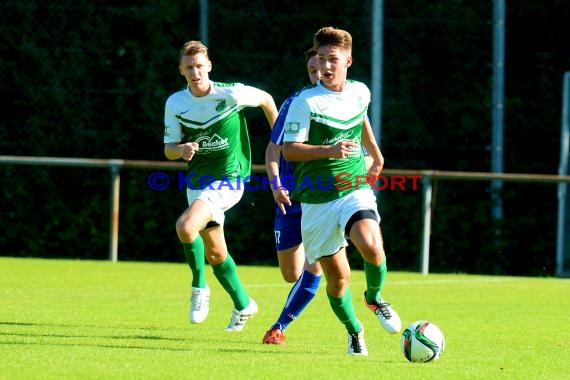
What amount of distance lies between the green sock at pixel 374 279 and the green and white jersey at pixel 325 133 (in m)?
0.47

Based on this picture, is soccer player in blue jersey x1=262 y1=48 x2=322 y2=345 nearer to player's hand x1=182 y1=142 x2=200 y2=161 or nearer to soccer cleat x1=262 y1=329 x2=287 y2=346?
soccer cleat x1=262 y1=329 x2=287 y2=346

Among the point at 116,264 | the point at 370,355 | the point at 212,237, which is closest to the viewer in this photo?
the point at 370,355

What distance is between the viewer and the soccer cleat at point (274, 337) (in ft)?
25.2

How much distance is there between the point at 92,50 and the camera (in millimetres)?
15617

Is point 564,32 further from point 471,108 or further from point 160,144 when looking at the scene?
point 160,144

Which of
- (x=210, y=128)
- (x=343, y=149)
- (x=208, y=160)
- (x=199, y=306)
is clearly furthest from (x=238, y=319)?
(x=343, y=149)

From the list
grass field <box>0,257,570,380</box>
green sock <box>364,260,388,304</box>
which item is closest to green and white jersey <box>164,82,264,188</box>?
grass field <box>0,257,570,380</box>

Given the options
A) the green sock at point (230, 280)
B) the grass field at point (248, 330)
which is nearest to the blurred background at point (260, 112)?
the grass field at point (248, 330)

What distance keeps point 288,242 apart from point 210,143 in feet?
2.84

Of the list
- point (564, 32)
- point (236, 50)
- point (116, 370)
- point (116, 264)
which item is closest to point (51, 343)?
point (116, 370)

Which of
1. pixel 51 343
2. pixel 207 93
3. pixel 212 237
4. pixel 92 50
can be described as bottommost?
pixel 51 343

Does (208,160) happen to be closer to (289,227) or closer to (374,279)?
(289,227)

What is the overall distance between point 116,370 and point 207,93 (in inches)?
119

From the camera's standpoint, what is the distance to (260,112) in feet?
50.4
